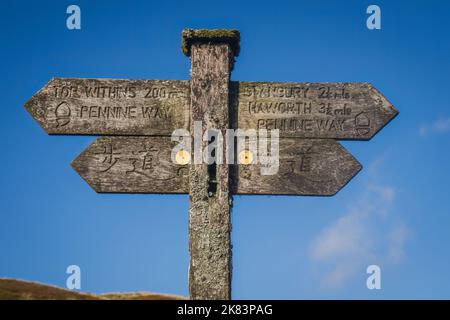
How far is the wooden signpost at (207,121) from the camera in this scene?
4.81 metres

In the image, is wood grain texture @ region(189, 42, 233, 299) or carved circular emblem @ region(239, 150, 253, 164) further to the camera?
carved circular emblem @ region(239, 150, 253, 164)

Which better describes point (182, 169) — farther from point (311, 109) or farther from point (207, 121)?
point (311, 109)

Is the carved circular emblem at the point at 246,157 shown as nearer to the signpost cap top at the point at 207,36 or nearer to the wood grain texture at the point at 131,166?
the wood grain texture at the point at 131,166

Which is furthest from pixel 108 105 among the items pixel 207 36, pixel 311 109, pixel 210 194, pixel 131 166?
pixel 311 109

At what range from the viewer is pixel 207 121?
4770 mm

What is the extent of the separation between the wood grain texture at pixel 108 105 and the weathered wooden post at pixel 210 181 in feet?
0.57

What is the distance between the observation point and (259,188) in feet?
15.9

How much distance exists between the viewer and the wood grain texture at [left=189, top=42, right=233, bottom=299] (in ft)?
15.2

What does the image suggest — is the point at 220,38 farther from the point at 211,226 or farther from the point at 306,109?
the point at 211,226

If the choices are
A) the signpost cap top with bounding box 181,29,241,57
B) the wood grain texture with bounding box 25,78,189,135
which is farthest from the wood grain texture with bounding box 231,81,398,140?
the wood grain texture with bounding box 25,78,189,135

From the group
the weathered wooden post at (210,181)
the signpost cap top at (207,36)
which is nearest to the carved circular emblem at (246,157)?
the weathered wooden post at (210,181)

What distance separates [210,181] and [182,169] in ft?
0.74

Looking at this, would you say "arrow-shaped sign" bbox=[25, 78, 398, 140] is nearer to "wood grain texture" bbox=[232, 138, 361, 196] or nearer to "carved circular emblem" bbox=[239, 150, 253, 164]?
"wood grain texture" bbox=[232, 138, 361, 196]
